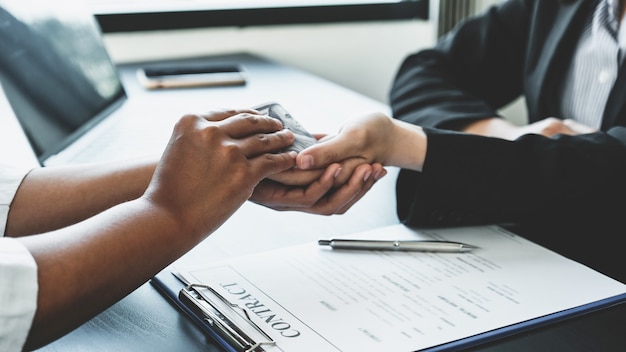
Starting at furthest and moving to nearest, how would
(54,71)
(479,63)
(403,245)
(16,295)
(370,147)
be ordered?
(479,63) → (54,71) → (370,147) → (403,245) → (16,295)

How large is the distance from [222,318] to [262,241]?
0.22 metres

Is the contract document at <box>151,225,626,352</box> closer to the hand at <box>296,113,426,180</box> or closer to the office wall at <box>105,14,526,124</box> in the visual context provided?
the hand at <box>296,113,426,180</box>

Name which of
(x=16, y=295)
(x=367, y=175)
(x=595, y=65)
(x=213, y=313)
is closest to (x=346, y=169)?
(x=367, y=175)

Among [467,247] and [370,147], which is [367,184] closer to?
[370,147]

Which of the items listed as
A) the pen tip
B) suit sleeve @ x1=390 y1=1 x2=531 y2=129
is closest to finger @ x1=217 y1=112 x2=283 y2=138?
the pen tip

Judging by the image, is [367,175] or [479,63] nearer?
[367,175]

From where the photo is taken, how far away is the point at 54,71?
1.25 meters

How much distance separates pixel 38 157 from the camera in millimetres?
1104

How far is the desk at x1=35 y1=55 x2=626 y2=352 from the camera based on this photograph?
669mm

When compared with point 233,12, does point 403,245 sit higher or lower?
lower

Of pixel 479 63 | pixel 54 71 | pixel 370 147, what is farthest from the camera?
pixel 479 63

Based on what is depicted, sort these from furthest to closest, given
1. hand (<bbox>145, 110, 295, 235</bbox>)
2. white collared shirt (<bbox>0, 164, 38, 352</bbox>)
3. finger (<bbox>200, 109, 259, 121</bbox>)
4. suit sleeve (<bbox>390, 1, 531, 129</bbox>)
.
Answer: suit sleeve (<bbox>390, 1, 531, 129</bbox>)
finger (<bbox>200, 109, 259, 121</bbox>)
hand (<bbox>145, 110, 295, 235</bbox>)
white collared shirt (<bbox>0, 164, 38, 352</bbox>)

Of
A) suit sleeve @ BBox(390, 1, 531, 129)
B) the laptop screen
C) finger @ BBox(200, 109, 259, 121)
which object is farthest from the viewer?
suit sleeve @ BBox(390, 1, 531, 129)

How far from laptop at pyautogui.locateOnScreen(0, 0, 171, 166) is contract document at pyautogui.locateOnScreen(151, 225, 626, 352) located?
1.57ft
